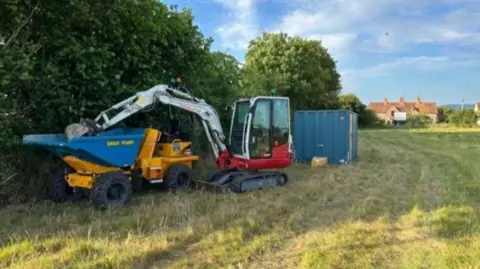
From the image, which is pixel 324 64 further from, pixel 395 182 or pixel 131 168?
pixel 131 168

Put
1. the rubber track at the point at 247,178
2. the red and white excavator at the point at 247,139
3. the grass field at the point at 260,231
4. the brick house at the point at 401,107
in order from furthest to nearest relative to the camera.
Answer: the brick house at the point at 401,107 < the red and white excavator at the point at 247,139 < the rubber track at the point at 247,178 < the grass field at the point at 260,231

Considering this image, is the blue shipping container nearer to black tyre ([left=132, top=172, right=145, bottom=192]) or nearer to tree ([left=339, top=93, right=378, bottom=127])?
black tyre ([left=132, top=172, right=145, bottom=192])

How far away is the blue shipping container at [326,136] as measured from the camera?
1532 cm

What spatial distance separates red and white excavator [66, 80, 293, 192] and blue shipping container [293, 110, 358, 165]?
4648mm

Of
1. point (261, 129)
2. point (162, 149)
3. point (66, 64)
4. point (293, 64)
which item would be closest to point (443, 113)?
point (293, 64)

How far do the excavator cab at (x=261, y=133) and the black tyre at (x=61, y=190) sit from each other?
360 centimetres

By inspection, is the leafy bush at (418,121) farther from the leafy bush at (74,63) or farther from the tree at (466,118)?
the leafy bush at (74,63)

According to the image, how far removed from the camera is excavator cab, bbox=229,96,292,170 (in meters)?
10.4

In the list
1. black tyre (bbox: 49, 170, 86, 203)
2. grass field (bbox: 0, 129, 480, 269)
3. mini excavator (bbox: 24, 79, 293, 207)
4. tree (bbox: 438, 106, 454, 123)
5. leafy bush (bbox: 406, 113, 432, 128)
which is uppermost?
tree (bbox: 438, 106, 454, 123)

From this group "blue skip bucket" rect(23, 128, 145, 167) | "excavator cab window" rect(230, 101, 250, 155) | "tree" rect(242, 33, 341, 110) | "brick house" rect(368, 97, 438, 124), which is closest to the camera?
"blue skip bucket" rect(23, 128, 145, 167)

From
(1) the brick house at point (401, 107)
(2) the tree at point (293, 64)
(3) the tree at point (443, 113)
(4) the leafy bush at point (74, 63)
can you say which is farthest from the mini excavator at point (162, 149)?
(1) the brick house at point (401, 107)

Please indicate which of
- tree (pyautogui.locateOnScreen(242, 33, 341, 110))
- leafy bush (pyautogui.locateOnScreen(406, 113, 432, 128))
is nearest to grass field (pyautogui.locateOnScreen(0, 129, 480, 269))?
tree (pyautogui.locateOnScreen(242, 33, 341, 110))

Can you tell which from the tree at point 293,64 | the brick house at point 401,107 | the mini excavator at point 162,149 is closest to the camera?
the mini excavator at point 162,149

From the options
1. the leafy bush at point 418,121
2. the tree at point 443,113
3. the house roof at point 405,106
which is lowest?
the leafy bush at point 418,121
